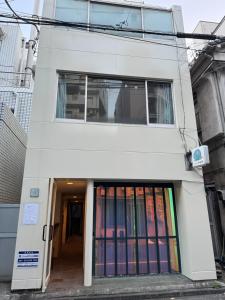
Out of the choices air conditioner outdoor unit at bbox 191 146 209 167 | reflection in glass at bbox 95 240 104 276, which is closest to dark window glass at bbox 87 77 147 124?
air conditioner outdoor unit at bbox 191 146 209 167

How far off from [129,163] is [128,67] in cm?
283

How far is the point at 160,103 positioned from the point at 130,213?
3208 millimetres

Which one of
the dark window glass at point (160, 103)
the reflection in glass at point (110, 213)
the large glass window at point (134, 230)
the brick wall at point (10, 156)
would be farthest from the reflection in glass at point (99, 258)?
the dark window glass at point (160, 103)

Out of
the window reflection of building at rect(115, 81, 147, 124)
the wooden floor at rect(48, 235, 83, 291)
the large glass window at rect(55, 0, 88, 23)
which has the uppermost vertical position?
the large glass window at rect(55, 0, 88, 23)

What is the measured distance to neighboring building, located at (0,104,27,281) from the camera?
4.72m

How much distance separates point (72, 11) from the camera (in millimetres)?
6309

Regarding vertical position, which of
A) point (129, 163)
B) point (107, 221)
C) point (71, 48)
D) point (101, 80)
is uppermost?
point (71, 48)

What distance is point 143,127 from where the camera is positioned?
554 cm

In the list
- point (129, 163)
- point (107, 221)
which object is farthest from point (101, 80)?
point (107, 221)

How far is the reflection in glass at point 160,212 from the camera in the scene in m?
5.27

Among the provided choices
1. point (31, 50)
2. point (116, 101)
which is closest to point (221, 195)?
point (116, 101)

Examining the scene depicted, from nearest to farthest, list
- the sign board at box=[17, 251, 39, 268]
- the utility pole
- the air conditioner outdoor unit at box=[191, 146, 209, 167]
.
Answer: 1. the sign board at box=[17, 251, 39, 268]
2. the air conditioner outdoor unit at box=[191, 146, 209, 167]
3. the utility pole

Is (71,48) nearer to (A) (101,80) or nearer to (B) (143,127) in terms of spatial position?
(A) (101,80)

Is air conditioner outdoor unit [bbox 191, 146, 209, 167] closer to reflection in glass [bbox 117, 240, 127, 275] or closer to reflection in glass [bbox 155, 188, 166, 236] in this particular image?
reflection in glass [bbox 155, 188, 166, 236]
